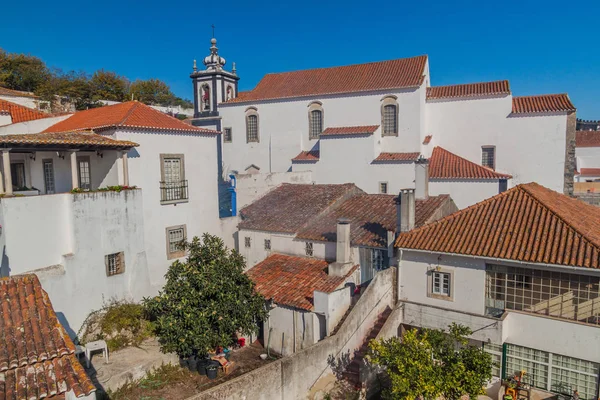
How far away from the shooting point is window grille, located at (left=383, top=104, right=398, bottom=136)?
28016 mm

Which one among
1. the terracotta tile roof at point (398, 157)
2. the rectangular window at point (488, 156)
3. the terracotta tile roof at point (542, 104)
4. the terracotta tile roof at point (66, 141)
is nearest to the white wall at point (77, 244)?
the terracotta tile roof at point (66, 141)

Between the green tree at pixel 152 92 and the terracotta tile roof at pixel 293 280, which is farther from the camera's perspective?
the green tree at pixel 152 92

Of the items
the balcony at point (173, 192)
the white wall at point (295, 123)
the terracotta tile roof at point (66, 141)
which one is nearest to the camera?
the terracotta tile roof at point (66, 141)

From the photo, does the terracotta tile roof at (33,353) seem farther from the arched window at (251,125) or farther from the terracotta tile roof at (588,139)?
the terracotta tile roof at (588,139)

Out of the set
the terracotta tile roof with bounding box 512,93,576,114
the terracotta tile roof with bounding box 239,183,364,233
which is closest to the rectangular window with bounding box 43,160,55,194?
the terracotta tile roof with bounding box 239,183,364,233

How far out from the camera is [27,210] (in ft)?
42.5

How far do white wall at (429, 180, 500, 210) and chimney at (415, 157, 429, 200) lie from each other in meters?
7.35

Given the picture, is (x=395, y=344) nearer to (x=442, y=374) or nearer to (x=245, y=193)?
(x=442, y=374)

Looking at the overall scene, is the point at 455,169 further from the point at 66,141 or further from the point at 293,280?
the point at 66,141

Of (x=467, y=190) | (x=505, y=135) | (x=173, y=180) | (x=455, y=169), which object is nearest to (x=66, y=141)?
(x=173, y=180)

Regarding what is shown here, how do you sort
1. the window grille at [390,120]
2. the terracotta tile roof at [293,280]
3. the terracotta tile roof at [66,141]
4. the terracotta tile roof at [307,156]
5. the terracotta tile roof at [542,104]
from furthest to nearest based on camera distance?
the terracotta tile roof at [307,156] < the window grille at [390,120] < the terracotta tile roof at [542,104] < the terracotta tile roof at [293,280] < the terracotta tile roof at [66,141]

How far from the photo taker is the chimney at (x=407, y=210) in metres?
14.8

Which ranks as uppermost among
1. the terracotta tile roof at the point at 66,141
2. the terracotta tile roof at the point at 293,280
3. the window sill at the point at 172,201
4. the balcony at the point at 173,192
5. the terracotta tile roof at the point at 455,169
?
the terracotta tile roof at the point at 66,141

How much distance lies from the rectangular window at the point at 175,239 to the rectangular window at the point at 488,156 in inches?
797
